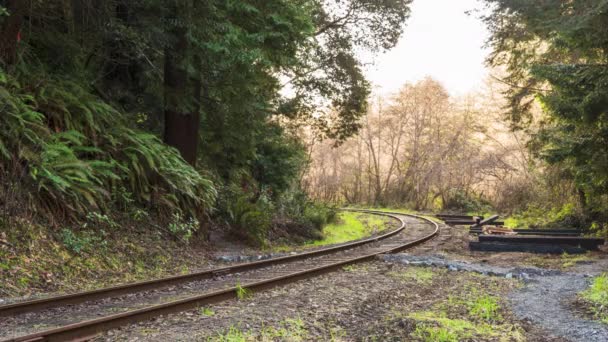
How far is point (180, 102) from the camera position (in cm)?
1219

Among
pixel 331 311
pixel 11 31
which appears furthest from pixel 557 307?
pixel 11 31

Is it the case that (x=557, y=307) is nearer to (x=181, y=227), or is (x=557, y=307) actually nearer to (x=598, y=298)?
(x=598, y=298)

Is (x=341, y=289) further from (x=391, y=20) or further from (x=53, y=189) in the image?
(x=391, y=20)

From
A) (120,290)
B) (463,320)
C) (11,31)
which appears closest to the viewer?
(463,320)

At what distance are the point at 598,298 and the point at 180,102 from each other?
9.55 m

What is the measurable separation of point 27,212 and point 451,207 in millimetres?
33669

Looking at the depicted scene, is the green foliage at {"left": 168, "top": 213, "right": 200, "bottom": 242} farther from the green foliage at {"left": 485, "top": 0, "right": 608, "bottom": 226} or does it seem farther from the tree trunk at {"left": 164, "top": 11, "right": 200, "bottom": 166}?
the green foliage at {"left": 485, "top": 0, "right": 608, "bottom": 226}

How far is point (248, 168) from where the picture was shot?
1952 cm

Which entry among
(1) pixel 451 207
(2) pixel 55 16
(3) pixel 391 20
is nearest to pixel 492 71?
(1) pixel 451 207

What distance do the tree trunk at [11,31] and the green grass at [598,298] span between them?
10680 millimetres

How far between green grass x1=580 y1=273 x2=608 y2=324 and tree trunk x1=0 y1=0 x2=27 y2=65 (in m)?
10.7

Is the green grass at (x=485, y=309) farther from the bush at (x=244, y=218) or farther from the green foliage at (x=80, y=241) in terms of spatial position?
the bush at (x=244, y=218)

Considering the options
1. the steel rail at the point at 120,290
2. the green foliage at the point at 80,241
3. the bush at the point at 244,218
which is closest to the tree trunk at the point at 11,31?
the green foliage at the point at 80,241

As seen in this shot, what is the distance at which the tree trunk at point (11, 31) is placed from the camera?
30.1ft
